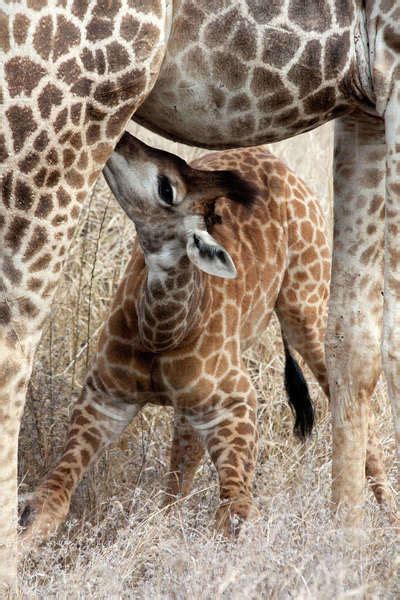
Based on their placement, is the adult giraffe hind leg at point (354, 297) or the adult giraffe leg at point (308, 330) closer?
the adult giraffe hind leg at point (354, 297)

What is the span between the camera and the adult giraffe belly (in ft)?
11.7

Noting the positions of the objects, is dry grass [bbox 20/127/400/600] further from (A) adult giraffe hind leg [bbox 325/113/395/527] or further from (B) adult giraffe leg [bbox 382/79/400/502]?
(B) adult giraffe leg [bbox 382/79/400/502]

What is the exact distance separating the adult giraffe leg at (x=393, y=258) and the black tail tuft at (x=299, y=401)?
4.33ft

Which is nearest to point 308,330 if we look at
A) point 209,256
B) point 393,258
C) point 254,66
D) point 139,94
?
point 209,256

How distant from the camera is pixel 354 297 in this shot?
432cm

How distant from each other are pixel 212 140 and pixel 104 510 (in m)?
1.65

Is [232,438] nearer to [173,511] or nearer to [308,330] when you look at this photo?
[173,511]

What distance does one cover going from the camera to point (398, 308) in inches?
146

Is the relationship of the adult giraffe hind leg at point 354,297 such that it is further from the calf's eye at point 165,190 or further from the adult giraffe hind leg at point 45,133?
the adult giraffe hind leg at point 45,133

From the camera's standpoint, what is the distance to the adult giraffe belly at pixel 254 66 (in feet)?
11.7

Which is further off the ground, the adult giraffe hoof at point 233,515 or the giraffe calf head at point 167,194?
the giraffe calf head at point 167,194

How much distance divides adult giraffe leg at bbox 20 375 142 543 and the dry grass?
10 centimetres

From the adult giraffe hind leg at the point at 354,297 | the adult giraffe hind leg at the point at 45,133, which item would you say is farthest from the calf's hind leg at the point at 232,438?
the adult giraffe hind leg at the point at 45,133

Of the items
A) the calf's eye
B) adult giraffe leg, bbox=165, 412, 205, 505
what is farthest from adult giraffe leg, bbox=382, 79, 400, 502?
adult giraffe leg, bbox=165, 412, 205, 505
